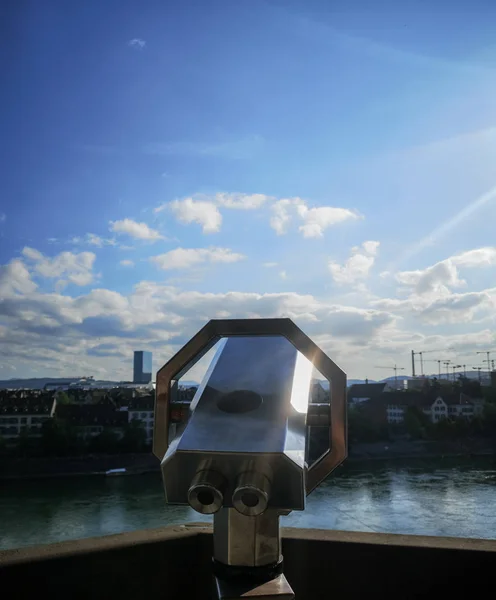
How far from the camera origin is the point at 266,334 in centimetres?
81

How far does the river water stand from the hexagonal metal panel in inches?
373

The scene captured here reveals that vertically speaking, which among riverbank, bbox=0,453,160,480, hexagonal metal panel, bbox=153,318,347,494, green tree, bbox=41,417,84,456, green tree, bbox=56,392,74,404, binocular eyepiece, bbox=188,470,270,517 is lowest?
riverbank, bbox=0,453,160,480

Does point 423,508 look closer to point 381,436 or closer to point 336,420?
point 381,436

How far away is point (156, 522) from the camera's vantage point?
469 inches

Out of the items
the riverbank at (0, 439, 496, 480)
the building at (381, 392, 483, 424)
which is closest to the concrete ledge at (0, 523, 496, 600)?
the riverbank at (0, 439, 496, 480)

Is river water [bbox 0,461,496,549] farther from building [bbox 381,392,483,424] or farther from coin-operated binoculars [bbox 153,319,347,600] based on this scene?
coin-operated binoculars [bbox 153,319,347,600]

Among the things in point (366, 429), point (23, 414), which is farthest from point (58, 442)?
point (366, 429)

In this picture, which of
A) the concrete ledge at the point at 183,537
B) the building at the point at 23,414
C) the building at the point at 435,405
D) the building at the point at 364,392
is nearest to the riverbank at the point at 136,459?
the building at the point at 23,414

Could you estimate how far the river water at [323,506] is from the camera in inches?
462

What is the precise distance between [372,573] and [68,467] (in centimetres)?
2112

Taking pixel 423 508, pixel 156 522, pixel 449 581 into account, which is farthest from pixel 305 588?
pixel 423 508

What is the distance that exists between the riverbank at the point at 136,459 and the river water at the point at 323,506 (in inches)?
35.0

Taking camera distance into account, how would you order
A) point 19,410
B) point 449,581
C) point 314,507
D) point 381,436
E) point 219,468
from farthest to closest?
point 19,410, point 381,436, point 314,507, point 449,581, point 219,468

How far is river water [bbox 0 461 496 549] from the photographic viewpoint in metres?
11.7
